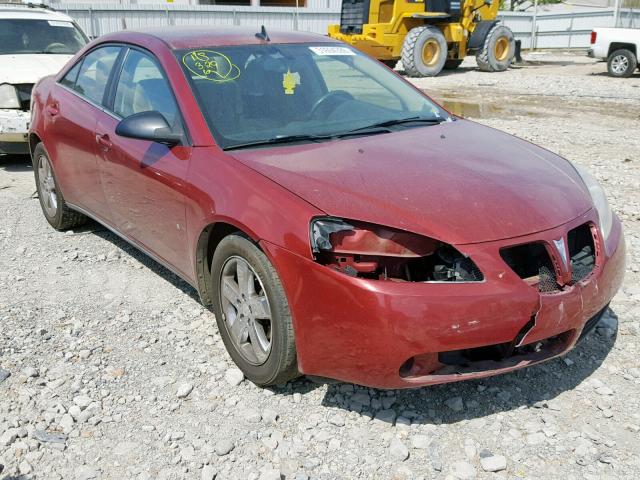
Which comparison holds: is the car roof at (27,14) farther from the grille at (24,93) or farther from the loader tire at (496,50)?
the loader tire at (496,50)

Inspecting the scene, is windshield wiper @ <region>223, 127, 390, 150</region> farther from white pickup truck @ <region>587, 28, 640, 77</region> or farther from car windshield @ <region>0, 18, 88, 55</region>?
white pickup truck @ <region>587, 28, 640, 77</region>

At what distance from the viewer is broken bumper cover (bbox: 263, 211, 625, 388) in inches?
98.7

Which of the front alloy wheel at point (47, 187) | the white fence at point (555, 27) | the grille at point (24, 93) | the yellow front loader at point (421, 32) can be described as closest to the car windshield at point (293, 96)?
the front alloy wheel at point (47, 187)

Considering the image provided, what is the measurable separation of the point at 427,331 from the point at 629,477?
0.95 m

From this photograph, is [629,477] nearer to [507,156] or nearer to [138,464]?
[507,156]

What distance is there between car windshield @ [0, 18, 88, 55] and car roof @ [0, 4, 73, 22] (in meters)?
0.06

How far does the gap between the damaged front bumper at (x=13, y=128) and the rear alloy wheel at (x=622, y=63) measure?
14.7 meters

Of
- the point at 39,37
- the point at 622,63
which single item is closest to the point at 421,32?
the point at 622,63

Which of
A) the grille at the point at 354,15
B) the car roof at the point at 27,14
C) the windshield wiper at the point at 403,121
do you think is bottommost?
the windshield wiper at the point at 403,121

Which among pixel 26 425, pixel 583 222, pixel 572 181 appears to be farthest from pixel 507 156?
pixel 26 425

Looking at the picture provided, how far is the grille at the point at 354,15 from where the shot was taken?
57.6 ft

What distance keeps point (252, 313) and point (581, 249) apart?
151 centimetres

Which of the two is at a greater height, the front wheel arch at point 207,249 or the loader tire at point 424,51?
the loader tire at point 424,51

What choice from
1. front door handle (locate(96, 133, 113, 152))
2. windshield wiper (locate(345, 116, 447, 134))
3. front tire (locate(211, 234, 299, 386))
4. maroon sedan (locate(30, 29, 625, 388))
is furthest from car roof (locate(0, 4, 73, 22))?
front tire (locate(211, 234, 299, 386))
